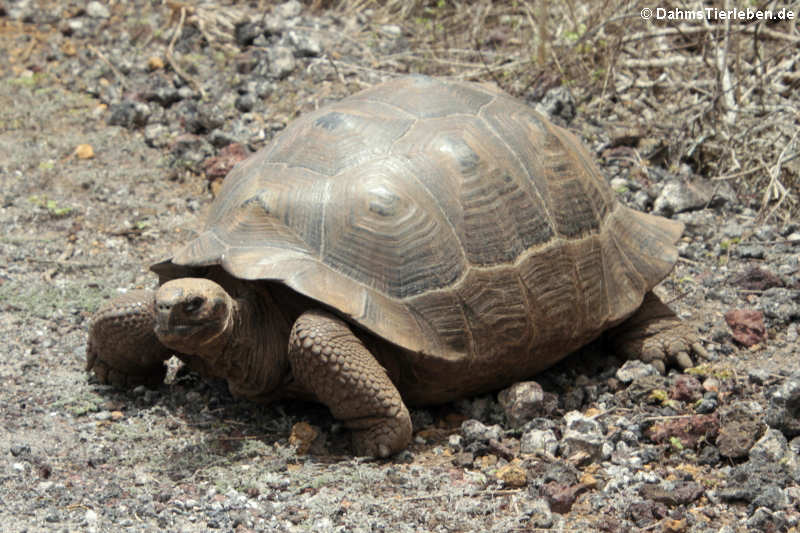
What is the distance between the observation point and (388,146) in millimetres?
3645

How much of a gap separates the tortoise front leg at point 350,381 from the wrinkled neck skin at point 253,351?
174 mm

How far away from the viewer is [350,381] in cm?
327

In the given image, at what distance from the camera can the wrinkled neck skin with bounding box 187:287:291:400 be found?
11.2 feet

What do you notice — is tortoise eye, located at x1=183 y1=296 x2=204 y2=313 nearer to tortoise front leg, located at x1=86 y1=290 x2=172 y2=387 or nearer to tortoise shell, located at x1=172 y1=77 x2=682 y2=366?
tortoise shell, located at x1=172 y1=77 x2=682 y2=366

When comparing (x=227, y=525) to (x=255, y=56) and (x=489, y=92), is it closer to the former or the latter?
(x=489, y=92)

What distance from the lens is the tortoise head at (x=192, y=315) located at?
3105mm

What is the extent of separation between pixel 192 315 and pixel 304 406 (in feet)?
2.64

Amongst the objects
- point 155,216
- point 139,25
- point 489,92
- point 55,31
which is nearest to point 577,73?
point 489,92

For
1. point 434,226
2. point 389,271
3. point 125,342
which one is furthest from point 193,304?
point 434,226

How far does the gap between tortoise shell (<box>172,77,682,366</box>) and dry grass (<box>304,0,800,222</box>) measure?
1630 millimetres

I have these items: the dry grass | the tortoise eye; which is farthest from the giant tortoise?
the dry grass

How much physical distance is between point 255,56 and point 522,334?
3915 millimetres

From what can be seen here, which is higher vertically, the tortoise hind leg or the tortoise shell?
the tortoise shell

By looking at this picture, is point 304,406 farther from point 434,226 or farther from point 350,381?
point 434,226
